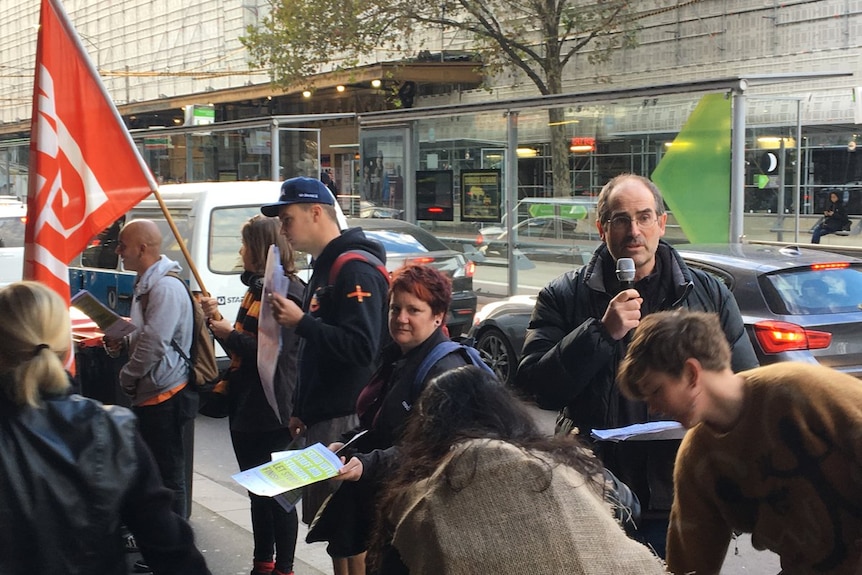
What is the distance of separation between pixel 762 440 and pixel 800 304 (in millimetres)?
5865

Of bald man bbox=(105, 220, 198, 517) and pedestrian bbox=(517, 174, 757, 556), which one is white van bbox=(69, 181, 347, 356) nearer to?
bald man bbox=(105, 220, 198, 517)

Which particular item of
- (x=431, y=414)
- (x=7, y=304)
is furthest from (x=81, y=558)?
(x=431, y=414)

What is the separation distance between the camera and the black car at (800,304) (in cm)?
787

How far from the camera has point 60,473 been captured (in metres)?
2.29

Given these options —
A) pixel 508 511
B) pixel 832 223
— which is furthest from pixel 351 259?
pixel 832 223

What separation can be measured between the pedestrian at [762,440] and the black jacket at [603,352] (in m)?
0.52

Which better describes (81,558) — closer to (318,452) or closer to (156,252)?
(318,452)

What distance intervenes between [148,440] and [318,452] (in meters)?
2.55

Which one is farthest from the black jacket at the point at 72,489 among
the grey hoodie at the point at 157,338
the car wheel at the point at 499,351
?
the car wheel at the point at 499,351

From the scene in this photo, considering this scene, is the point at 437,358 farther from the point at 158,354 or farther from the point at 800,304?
the point at 800,304

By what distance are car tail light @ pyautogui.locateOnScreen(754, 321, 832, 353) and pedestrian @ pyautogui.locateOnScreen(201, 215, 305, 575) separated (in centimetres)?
437

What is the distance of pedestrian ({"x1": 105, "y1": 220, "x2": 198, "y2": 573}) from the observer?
5.05 metres

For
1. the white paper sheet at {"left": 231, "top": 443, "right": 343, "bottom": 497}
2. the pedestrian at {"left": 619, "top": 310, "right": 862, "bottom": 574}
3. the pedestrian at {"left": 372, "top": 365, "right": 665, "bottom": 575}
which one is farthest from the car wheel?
the pedestrian at {"left": 372, "top": 365, "right": 665, "bottom": 575}

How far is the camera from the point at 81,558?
232 cm
